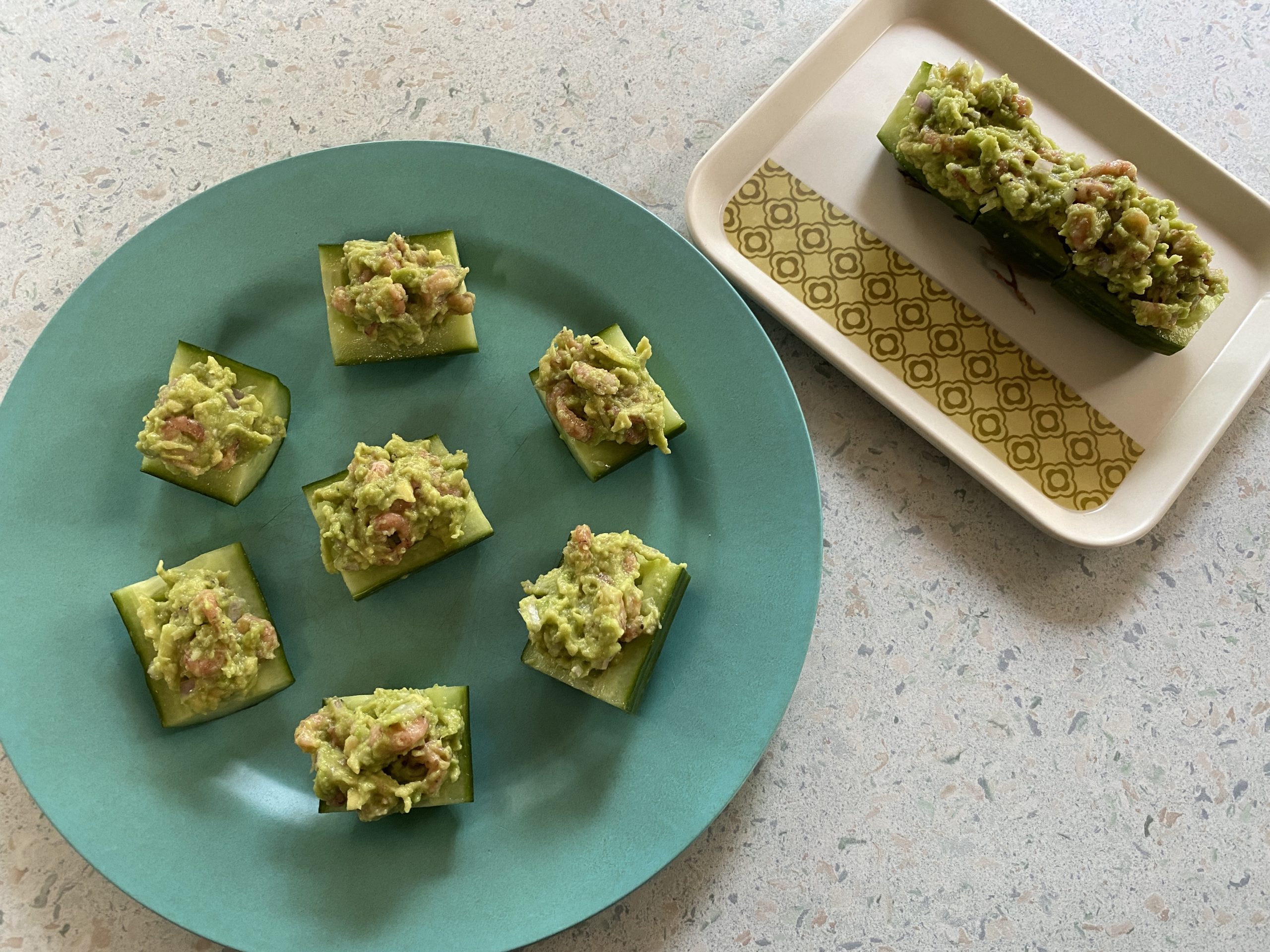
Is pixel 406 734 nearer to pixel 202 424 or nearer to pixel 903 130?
pixel 202 424

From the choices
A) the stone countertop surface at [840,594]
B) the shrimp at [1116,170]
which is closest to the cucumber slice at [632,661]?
the stone countertop surface at [840,594]

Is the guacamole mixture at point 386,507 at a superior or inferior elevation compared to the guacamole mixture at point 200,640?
superior

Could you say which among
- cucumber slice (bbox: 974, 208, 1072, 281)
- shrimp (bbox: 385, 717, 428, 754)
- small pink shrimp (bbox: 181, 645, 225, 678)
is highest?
cucumber slice (bbox: 974, 208, 1072, 281)

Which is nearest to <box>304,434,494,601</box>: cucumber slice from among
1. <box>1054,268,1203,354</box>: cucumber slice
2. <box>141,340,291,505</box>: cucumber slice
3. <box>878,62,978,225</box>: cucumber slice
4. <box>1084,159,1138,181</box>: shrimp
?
<box>141,340,291,505</box>: cucumber slice

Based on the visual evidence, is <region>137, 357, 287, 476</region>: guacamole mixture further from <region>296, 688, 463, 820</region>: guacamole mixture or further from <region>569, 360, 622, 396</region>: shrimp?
<region>569, 360, 622, 396</region>: shrimp

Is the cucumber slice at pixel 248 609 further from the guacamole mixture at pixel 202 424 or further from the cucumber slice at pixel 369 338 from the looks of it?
the cucumber slice at pixel 369 338

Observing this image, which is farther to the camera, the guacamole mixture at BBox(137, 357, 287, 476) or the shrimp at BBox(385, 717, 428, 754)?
the guacamole mixture at BBox(137, 357, 287, 476)

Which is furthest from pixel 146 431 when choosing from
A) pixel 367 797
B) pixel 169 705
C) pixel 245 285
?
pixel 367 797
